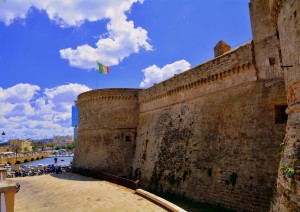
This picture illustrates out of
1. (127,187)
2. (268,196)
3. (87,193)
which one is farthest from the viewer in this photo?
(127,187)

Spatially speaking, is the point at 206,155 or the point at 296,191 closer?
the point at 296,191

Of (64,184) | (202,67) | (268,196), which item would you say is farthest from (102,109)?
(268,196)

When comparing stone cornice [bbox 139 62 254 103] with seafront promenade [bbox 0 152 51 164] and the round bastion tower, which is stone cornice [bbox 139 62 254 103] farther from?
seafront promenade [bbox 0 152 51 164]

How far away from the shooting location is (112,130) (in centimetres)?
2208

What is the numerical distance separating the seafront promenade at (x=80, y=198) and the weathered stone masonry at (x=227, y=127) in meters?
2.69

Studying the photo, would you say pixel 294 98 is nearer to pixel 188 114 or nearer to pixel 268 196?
pixel 268 196

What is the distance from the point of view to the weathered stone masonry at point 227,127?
10000 mm

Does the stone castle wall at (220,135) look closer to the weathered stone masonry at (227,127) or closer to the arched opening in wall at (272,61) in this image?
the weathered stone masonry at (227,127)

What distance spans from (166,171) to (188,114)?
352 cm

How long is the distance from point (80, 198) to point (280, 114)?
31.7 feet

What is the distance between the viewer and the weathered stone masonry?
10000mm

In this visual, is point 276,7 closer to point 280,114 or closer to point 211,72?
point 280,114

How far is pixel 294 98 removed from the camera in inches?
248

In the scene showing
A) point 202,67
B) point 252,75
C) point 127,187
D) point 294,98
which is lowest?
point 127,187
